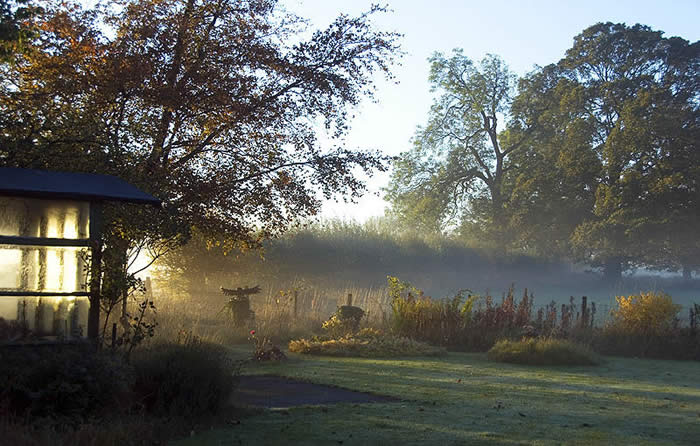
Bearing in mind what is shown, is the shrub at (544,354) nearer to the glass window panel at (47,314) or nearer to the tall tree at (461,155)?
the glass window panel at (47,314)

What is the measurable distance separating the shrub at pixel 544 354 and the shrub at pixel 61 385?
866 cm

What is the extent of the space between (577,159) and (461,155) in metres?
8.10

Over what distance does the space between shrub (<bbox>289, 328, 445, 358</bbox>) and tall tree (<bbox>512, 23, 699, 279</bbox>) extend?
2630 centimetres

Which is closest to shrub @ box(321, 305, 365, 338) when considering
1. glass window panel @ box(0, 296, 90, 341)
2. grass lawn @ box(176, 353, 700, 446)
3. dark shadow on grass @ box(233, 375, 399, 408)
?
grass lawn @ box(176, 353, 700, 446)

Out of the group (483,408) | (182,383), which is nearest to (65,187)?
(182,383)

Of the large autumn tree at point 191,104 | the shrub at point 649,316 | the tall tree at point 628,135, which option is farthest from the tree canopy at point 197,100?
the tall tree at point 628,135

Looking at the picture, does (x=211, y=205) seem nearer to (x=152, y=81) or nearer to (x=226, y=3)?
(x=152, y=81)

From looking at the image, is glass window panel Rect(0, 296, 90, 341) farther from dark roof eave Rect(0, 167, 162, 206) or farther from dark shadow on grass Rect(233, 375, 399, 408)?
dark shadow on grass Rect(233, 375, 399, 408)

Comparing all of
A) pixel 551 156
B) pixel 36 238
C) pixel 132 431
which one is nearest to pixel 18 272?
pixel 36 238

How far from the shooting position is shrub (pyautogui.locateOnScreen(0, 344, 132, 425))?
21.6 ft

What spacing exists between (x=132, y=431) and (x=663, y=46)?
40.7 metres

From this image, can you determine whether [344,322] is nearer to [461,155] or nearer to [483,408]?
[483,408]

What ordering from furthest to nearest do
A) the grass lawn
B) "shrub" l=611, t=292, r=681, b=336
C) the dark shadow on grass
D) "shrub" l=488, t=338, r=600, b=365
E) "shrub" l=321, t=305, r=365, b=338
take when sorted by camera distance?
"shrub" l=321, t=305, r=365, b=338, "shrub" l=611, t=292, r=681, b=336, "shrub" l=488, t=338, r=600, b=365, the dark shadow on grass, the grass lawn

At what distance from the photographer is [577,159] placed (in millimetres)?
40406
